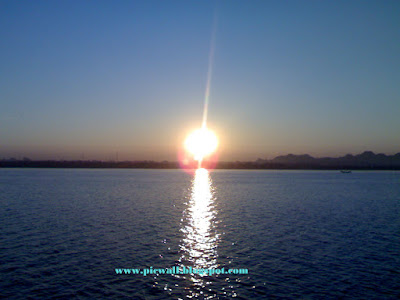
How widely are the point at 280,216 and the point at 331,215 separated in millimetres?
8407

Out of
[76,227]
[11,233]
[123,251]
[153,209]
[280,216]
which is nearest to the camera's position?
[123,251]

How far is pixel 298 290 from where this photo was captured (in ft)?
65.7

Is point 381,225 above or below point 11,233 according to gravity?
above

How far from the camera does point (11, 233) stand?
111 ft

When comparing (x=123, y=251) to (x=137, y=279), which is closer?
(x=137, y=279)

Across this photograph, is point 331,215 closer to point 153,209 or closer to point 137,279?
point 153,209

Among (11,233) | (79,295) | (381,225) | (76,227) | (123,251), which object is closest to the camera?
(79,295)

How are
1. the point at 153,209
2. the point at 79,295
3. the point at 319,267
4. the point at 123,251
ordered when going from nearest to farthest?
the point at 79,295
the point at 319,267
the point at 123,251
the point at 153,209

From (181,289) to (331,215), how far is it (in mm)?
37472

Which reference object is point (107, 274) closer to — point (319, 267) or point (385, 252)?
point (319, 267)

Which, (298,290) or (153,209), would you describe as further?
(153,209)

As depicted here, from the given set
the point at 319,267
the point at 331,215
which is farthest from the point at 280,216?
the point at 319,267

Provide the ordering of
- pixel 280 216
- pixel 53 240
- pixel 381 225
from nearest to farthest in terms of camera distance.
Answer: pixel 53 240 < pixel 381 225 < pixel 280 216

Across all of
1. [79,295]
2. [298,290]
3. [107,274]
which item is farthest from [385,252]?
[79,295]
